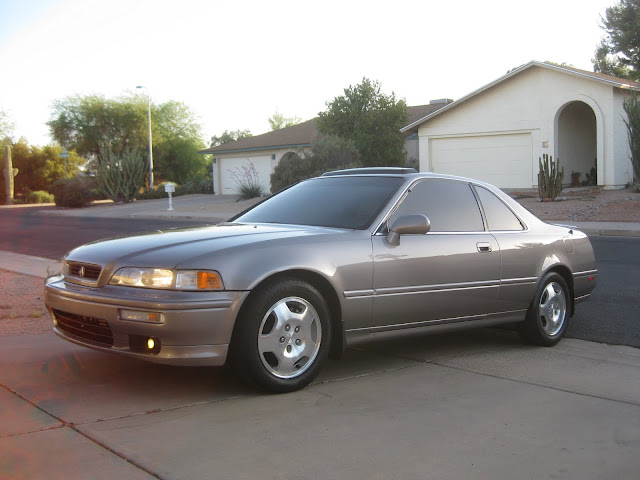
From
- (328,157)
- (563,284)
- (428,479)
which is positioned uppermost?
(328,157)

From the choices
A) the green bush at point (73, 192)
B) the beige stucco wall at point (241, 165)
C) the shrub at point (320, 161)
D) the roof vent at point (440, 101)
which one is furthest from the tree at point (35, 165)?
the shrub at point (320, 161)

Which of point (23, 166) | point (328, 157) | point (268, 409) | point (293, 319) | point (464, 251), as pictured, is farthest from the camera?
point (23, 166)

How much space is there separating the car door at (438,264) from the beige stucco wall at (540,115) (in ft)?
76.1

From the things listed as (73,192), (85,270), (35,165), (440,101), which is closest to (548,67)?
(440,101)

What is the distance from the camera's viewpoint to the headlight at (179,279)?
445 cm

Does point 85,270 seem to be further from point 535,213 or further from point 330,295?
point 535,213

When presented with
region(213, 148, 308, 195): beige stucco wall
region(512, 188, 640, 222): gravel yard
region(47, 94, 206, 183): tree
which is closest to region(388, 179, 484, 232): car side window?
region(512, 188, 640, 222): gravel yard

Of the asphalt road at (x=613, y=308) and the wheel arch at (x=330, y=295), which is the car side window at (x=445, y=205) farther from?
the asphalt road at (x=613, y=308)

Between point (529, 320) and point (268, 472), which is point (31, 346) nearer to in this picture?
point (268, 472)

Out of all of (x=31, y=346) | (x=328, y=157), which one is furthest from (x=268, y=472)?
(x=328, y=157)

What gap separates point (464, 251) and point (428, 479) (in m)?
2.67

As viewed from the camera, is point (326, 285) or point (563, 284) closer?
point (326, 285)

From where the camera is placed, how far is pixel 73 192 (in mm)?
43969

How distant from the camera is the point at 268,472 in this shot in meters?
3.45
